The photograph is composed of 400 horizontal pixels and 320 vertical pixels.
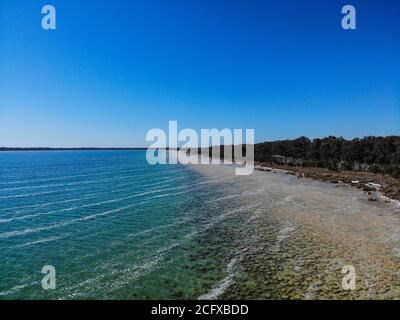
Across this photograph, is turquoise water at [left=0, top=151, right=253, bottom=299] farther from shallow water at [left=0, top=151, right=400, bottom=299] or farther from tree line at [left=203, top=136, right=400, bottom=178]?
tree line at [left=203, top=136, right=400, bottom=178]

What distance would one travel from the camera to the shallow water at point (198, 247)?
15891mm

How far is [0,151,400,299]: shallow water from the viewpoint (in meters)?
15.9

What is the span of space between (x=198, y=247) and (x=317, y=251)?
7436 millimetres

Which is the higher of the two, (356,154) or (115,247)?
(356,154)

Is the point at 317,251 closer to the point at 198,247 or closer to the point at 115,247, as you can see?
the point at 198,247

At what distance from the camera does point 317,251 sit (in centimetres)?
2106

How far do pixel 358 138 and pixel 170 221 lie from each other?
89.3m

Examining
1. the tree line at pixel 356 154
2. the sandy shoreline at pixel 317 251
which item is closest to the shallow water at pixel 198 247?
the sandy shoreline at pixel 317 251

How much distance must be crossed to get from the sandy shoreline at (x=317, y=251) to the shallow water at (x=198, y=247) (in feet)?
0.19

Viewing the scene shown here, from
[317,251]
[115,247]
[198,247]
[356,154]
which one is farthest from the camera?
[356,154]

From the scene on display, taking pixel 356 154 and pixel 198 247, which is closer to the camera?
pixel 198 247

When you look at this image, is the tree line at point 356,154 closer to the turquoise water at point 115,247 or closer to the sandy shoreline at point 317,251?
the sandy shoreline at point 317,251

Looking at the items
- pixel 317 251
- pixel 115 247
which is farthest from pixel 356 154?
pixel 115 247

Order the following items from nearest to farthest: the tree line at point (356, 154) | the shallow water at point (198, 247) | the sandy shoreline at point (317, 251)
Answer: the sandy shoreline at point (317, 251)
the shallow water at point (198, 247)
the tree line at point (356, 154)
